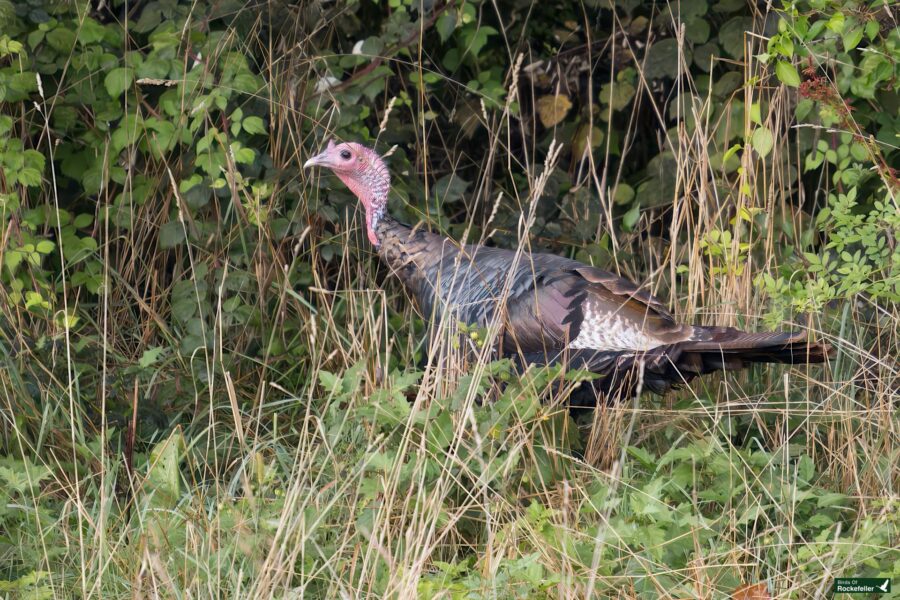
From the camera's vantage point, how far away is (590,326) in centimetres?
340

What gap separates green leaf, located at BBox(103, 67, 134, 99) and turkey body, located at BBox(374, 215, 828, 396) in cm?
117

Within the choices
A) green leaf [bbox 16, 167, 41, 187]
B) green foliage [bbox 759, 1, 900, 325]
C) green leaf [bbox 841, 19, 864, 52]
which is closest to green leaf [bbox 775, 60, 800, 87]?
green foliage [bbox 759, 1, 900, 325]

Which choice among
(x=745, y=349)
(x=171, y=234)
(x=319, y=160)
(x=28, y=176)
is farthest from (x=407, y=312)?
(x=745, y=349)

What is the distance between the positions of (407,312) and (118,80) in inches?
49.9

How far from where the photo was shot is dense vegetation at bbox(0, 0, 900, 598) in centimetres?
257

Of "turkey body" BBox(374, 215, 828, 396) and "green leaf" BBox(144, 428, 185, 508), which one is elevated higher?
"turkey body" BBox(374, 215, 828, 396)

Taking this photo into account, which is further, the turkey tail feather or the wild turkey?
the wild turkey

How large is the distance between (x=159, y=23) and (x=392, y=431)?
1.94 m

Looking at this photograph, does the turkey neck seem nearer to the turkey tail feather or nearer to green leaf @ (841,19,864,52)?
the turkey tail feather

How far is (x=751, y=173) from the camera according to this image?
3.74 meters

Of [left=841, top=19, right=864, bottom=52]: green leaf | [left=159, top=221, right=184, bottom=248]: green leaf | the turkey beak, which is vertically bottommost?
[left=159, top=221, right=184, bottom=248]: green leaf

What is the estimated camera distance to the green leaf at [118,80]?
12.3ft

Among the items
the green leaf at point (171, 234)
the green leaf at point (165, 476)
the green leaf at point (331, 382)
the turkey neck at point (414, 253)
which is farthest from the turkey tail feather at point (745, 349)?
the green leaf at point (171, 234)

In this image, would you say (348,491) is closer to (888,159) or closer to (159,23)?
(159,23)
